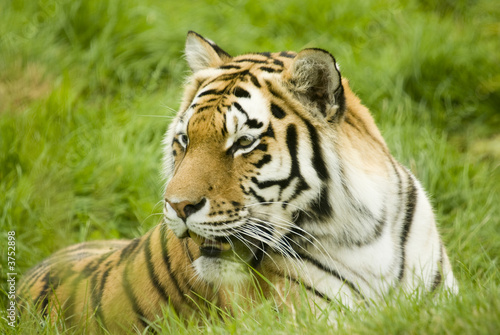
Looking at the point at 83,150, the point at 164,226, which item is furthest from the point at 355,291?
the point at 83,150

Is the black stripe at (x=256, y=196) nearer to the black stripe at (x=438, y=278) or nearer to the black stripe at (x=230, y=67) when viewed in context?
the black stripe at (x=230, y=67)

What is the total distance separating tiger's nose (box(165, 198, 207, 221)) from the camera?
226cm

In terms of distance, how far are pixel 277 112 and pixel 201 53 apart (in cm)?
65

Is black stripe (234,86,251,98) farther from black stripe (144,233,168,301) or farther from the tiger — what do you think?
black stripe (144,233,168,301)

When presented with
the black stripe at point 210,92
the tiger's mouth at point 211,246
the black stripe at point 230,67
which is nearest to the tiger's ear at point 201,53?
the black stripe at point 230,67

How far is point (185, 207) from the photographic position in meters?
2.27

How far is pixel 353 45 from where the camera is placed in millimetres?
5859

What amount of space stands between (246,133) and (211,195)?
299 millimetres

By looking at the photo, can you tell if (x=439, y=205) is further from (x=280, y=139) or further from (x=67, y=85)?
(x=67, y=85)

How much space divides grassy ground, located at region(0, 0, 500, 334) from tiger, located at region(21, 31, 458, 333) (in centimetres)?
49

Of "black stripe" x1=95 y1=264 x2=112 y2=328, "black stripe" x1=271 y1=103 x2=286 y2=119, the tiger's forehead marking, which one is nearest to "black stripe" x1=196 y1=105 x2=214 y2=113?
the tiger's forehead marking

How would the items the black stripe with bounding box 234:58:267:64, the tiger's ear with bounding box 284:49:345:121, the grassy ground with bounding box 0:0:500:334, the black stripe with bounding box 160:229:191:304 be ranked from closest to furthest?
1. the tiger's ear with bounding box 284:49:345:121
2. the black stripe with bounding box 160:229:191:304
3. the black stripe with bounding box 234:58:267:64
4. the grassy ground with bounding box 0:0:500:334

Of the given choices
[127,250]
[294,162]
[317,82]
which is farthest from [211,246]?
[317,82]

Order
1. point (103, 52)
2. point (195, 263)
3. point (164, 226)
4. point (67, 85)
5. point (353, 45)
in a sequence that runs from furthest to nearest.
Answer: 1. point (353, 45)
2. point (103, 52)
3. point (67, 85)
4. point (164, 226)
5. point (195, 263)
